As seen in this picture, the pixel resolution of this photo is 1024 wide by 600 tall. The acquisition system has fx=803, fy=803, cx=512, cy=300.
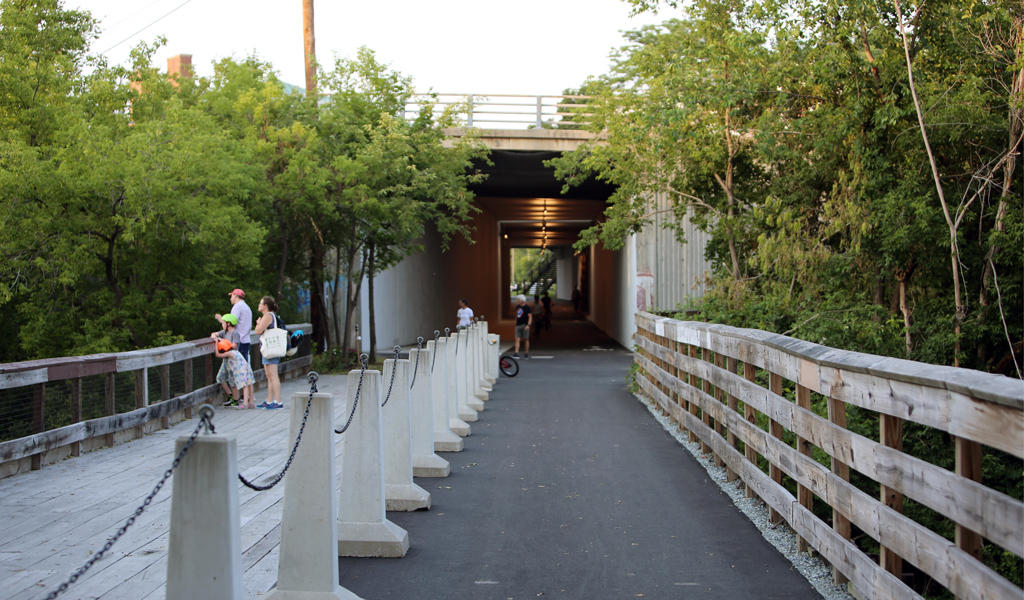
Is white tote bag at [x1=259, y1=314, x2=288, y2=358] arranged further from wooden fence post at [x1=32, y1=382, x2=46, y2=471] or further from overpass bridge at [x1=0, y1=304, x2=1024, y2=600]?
wooden fence post at [x1=32, y1=382, x2=46, y2=471]

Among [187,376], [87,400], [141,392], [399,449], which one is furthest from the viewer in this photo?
[187,376]

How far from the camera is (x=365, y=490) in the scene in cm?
517

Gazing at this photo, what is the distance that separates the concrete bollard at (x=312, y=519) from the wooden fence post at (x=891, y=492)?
259 cm

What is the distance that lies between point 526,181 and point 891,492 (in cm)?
2642

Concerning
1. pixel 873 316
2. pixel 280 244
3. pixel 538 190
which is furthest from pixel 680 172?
pixel 538 190

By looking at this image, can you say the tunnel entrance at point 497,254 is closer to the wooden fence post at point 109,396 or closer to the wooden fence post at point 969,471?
the wooden fence post at point 109,396

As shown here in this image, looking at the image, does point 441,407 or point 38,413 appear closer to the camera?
point 38,413

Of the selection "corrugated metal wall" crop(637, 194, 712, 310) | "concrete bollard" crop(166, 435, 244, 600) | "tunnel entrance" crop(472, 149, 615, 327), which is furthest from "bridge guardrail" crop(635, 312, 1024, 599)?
"corrugated metal wall" crop(637, 194, 712, 310)

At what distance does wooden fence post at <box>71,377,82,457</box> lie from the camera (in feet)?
26.4

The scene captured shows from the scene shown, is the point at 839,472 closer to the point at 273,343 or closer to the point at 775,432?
the point at 775,432

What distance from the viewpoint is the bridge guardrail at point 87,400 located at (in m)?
7.24

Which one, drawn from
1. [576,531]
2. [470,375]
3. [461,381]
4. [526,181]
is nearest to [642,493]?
[576,531]

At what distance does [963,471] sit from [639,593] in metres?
1.91

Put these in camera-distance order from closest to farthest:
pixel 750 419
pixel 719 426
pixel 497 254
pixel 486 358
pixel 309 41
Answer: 1. pixel 750 419
2. pixel 719 426
3. pixel 486 358
4. pixel 309 41
5. pixel 497 254
